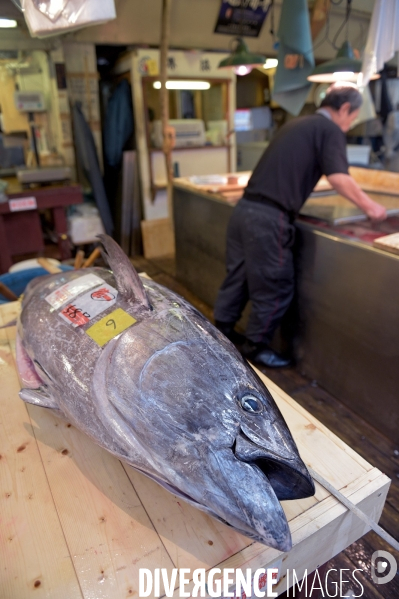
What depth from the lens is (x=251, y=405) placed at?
0.95 metres

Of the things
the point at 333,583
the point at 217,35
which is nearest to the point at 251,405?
the point at 333,583

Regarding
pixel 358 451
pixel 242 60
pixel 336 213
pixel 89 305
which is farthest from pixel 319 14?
pixel 89 305

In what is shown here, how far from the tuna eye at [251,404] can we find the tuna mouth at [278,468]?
0.22ft

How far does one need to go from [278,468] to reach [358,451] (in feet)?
4.91

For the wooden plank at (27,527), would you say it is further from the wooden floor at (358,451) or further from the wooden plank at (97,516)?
the wooden floor at (358,451)

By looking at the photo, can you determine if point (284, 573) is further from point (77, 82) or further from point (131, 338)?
point (77, 82)

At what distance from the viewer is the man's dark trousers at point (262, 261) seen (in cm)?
261

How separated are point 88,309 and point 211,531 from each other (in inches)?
28.4

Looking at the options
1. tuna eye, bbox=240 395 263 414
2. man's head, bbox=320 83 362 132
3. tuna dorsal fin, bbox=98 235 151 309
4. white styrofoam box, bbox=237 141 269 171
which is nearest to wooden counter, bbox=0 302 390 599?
tuna eye, bbox=240 395 263 414

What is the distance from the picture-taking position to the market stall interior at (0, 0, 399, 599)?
93 centimetres

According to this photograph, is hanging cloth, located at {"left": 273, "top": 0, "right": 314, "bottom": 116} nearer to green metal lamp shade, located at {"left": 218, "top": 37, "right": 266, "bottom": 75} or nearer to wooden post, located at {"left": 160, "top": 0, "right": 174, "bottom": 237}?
green metal lamp shade, located at {"left": 218, "top": 37, "right": 266, "bottom": 75}

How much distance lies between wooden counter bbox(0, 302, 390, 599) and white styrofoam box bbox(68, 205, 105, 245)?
12.5 feet

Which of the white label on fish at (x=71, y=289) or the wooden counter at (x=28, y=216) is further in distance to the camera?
the wooden counter at (x=28, y=216)

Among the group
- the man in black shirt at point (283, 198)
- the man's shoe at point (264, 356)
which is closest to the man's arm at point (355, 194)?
the man in black shirt at point (283, 198)
